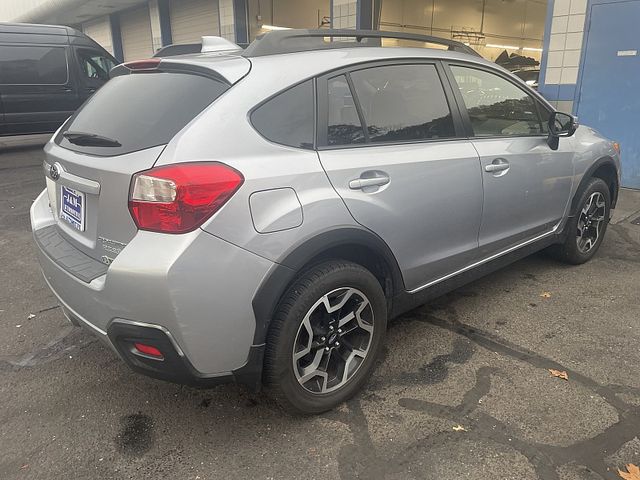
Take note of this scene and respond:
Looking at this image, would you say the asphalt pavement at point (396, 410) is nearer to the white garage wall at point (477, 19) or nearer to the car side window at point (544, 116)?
the car side window at point (544, 116)

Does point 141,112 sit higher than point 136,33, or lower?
lower

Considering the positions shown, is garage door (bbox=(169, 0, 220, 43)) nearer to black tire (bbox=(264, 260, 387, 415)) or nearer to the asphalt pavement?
the asphalt pavement

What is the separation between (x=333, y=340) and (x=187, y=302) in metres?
0.81

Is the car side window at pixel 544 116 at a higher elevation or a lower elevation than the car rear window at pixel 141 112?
lower

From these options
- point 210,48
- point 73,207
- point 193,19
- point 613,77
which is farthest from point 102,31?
point 73,207

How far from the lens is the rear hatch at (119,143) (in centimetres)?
209

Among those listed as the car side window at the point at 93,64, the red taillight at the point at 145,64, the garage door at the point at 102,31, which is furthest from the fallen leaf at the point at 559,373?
the garage door at the point at 102,31

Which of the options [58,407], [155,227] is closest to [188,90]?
[155,227]

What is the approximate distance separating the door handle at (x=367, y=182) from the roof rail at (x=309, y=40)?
0.73 metres

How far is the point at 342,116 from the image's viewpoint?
251 centimetres

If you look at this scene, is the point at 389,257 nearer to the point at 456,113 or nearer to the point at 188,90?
the point at 456,113

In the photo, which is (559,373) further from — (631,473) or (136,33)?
(136,33)

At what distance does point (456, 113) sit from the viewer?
3.05 metres

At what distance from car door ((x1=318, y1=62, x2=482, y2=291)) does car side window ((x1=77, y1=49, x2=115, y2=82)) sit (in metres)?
9.58
